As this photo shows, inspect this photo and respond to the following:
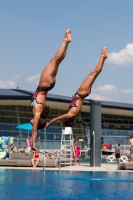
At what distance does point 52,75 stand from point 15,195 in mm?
4713

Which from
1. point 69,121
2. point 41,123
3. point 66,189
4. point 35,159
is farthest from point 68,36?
point 35,159

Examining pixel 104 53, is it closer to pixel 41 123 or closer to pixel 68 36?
pixel 68 36

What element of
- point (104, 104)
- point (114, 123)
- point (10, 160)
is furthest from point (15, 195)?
point (114, 123)

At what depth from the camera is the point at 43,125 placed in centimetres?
847

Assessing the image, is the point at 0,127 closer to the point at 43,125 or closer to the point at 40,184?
the point at 40,184

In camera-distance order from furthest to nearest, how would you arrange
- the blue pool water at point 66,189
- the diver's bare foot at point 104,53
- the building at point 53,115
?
1. the building at point 53,115
2. the blue pool water at point 66,189
3. the diver's bare foot at point 104,53

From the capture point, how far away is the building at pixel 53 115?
36406 mm

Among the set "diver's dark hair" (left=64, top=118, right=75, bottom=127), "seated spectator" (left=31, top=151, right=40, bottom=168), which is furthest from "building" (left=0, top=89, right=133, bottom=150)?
"diver's dark hair" (left=64, top=118, right=75, bottom=127)

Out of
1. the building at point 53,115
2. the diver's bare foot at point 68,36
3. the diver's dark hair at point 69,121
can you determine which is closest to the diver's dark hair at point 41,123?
the diver's dark hair at point 69,121

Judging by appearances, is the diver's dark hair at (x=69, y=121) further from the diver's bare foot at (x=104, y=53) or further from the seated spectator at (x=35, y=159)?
the seated spectator at (x=35, y=159)

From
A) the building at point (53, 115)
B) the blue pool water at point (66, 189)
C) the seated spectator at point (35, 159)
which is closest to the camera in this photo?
the blue pool water at point (66, 189)

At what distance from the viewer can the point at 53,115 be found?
4228 centimetres

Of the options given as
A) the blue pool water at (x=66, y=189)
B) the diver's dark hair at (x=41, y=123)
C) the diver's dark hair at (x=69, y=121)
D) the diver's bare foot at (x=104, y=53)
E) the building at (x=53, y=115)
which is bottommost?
the blue pool water at (x=66, y=189)

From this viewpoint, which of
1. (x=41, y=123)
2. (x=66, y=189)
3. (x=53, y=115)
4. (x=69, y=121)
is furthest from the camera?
(x=53, y=115)
